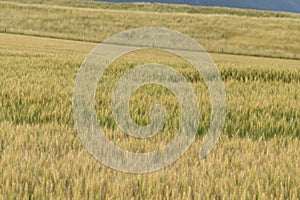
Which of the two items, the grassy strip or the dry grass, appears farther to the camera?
the grassy strip

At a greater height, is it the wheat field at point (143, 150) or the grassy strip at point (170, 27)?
the grassy strip at point (170, 27)

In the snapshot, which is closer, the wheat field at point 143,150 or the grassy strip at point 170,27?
the wheat field at point 143,150

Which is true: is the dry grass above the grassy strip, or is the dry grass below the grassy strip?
below

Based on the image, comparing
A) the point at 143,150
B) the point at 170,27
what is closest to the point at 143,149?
the point at 143,150

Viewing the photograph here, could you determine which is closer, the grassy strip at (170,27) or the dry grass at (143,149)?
the dry grass at (143,149)

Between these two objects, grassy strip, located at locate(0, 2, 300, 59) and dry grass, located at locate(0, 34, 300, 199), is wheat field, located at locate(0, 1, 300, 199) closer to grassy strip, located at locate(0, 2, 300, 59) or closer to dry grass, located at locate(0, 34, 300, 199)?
dry grass, located at locate(0, 34, 300, 199)

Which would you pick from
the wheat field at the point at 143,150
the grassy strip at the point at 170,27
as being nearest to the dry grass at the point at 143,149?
the wheat field at the point at 143,150

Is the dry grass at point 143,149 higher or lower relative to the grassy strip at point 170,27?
lower

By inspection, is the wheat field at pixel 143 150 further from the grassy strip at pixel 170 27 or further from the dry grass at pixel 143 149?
the grassy strip at pixel 170 27

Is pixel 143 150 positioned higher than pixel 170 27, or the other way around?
pixel 170 27

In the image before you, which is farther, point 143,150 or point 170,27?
point 170,27

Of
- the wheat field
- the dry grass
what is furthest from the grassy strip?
the dry grass

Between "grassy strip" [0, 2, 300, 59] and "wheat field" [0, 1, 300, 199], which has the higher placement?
"grassy strip" [0, 2, 300, 59]

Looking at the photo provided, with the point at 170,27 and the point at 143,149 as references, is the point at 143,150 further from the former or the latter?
the point at 170,27
